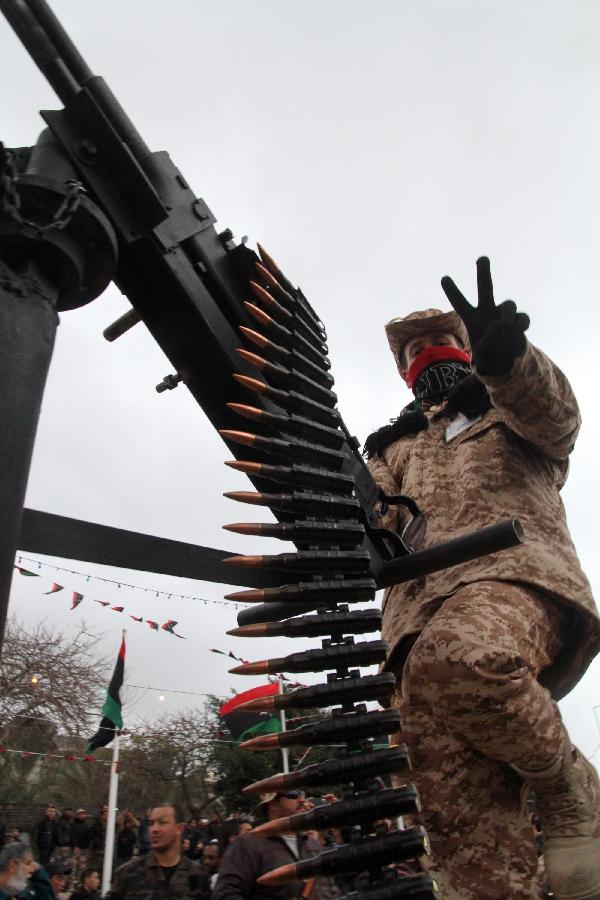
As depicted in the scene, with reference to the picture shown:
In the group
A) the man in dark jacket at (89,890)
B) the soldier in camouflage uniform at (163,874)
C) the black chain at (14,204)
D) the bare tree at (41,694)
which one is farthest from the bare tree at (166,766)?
the black chain at (14,204)

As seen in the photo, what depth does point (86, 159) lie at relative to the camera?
6.14 feet

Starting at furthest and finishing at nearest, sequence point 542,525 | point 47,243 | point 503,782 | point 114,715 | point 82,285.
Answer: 1. point 114,715
2. point 542,525
3. point 503,782
4. point 82,285
5. point 47,243

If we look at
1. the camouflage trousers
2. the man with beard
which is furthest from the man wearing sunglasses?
the man with beard

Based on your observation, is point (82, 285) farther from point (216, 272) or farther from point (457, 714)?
point (457, 714)

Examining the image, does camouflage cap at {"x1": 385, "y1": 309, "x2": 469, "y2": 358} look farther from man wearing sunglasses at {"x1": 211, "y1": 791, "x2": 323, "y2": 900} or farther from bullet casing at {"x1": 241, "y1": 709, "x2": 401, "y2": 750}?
man wearing sunglasses at {"x1": 211, "y1": 791, "x2": 323, "y2": 900}

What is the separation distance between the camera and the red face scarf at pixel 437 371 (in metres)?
3.35

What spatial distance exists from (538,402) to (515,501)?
413 mm

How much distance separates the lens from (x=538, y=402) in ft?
8.71

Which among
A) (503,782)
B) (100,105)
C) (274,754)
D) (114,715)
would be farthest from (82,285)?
(274,754)

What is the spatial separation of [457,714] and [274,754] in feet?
69.6

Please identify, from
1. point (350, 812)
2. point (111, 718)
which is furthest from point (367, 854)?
point (111, 718)

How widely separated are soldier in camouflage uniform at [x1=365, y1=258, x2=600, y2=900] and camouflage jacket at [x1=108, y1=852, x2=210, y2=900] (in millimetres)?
2965

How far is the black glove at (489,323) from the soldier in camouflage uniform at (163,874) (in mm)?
4058

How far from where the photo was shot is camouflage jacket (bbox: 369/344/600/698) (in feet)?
8.37
